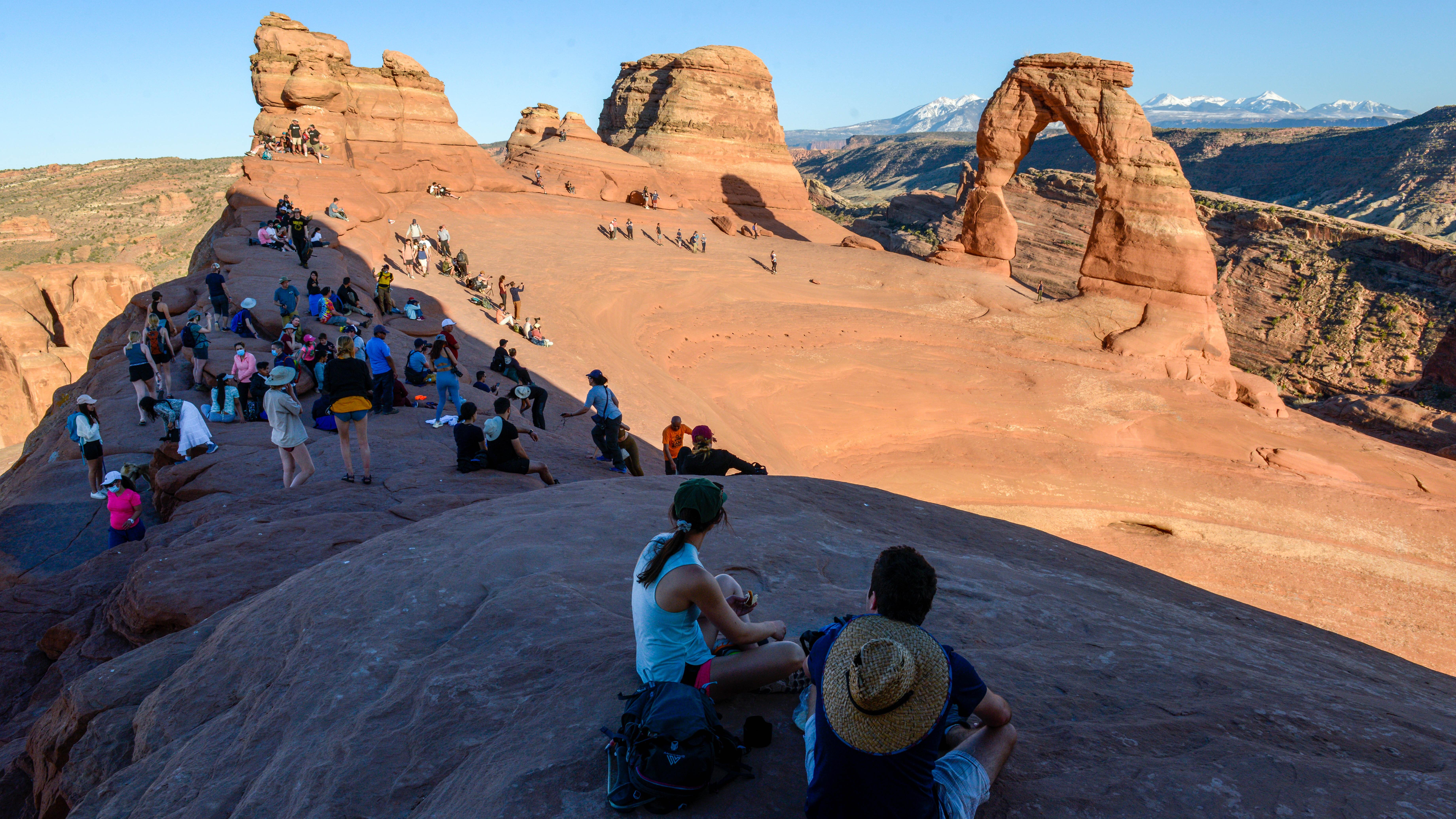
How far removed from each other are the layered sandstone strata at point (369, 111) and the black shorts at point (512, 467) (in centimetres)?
2480

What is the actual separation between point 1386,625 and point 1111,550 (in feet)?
14.7

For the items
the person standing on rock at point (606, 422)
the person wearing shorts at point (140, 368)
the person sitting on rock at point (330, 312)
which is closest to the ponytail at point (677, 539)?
the person standing on rock at point (606, 422)

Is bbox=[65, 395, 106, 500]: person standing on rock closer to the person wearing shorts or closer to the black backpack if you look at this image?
the person wearing shorts

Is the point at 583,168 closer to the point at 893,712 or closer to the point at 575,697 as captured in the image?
the point at 575,697

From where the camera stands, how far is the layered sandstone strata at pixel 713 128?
1681 inches

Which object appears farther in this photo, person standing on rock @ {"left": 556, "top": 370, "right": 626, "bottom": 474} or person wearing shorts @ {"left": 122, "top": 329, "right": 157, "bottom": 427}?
person standing on rock @ {"left": 556, "top": 370, "right": 626, "bottom": 474}

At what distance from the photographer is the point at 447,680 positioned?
3.79 m

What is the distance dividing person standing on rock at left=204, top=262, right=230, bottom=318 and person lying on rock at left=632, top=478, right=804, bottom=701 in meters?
16.0

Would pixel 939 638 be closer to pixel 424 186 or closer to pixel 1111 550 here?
pixel 1111 550

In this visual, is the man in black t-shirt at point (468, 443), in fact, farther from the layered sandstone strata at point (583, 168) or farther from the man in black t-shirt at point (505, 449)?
the layered sandstone strata at point (583, 168)

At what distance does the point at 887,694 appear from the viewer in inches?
95.0

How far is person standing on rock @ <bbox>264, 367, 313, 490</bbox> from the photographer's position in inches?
318

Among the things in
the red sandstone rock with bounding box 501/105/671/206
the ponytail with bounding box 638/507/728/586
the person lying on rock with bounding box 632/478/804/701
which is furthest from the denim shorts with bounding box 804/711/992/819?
the red sandstone rock with bounding box 501/105/671/206

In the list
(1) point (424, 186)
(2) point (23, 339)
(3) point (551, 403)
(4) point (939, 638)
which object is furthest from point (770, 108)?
(4) point (939, 638)
